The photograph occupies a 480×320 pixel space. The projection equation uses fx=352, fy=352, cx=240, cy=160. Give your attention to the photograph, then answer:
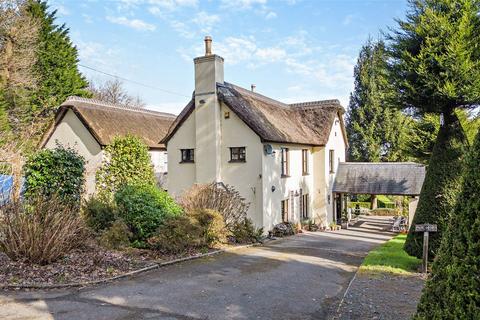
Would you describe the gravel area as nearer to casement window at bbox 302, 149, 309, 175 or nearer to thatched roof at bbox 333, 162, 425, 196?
casement window at bbox 302, 149, 309, 175

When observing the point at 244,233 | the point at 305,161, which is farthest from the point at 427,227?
the point at 305,161

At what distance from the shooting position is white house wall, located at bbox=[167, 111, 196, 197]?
20.9 m

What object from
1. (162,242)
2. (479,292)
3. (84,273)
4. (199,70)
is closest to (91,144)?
(199,70)

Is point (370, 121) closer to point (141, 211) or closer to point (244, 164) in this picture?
point (244, 164)

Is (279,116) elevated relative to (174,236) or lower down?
elevated

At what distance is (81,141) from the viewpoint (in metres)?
23.1

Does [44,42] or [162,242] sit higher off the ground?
[44,42]

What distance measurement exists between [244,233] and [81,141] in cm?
1341

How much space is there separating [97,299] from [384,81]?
38.0ft

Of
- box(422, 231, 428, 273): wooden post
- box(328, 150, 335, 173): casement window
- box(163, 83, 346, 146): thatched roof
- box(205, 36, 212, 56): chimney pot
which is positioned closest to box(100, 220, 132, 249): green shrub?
box(163, 83, 346, 146): thatched roof

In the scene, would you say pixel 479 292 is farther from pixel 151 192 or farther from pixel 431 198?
pixel 151 192

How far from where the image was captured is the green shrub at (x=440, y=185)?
1063 centimetres

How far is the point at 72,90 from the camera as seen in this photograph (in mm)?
32500

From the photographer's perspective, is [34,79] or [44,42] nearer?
[34,79]
